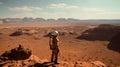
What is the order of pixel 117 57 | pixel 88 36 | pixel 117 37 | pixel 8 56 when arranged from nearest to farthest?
1. pixel 8 56
2. pixel 117 57
3. pixel 117 37
4. pixel 88 36

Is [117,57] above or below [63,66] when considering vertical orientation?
below

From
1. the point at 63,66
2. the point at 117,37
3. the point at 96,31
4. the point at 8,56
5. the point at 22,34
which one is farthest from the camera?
the point at 22,34

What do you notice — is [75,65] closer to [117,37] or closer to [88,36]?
[117,37]

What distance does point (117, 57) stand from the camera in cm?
1944

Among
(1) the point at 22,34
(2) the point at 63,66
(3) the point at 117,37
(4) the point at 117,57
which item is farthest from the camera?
(1) the point at 22,34

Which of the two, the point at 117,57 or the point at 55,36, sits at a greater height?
the point at 55,36

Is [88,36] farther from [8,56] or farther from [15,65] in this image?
[15,65]

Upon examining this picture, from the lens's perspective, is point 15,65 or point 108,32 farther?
point 108,32

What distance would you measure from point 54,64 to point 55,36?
1405mm

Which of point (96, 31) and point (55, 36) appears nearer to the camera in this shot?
point (55, 36)

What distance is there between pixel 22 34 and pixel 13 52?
122 feet

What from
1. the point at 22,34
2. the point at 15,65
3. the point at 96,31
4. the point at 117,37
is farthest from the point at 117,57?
the point at 22,34

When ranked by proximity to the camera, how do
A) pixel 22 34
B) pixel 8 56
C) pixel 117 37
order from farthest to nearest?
pixel 22 34 → pixel 117 37 → pixel 8 56

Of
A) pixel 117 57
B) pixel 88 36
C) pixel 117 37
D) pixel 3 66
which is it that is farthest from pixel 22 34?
pixel 3 66
